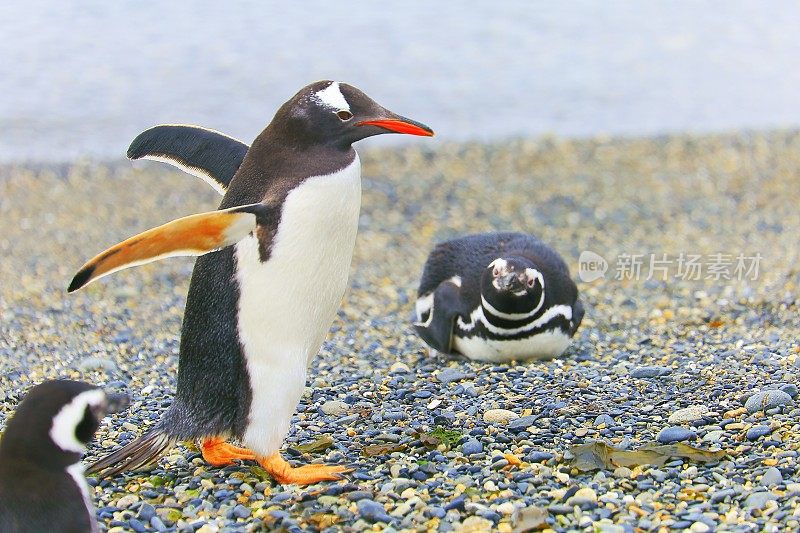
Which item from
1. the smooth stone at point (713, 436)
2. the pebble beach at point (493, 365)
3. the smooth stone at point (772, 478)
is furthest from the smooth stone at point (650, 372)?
the smooth stone at point (772, 478)

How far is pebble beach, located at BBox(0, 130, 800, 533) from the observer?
131 inches

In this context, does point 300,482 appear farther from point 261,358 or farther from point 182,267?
point 182,267

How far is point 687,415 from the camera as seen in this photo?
13.0 ft

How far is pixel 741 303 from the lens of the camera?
630 centimetres

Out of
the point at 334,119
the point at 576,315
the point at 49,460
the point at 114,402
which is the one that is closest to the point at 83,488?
the point at 49,460

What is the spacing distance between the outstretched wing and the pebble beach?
0.80 metres

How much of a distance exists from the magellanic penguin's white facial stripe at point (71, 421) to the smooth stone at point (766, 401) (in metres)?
2.40

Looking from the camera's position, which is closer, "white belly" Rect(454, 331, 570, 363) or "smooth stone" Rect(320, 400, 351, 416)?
"smooth stone" Rect(320, 400, 351, 416)

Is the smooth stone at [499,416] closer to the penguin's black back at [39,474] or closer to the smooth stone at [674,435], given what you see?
the smooth stone at [674,435]

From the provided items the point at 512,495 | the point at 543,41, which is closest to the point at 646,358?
the point at 512,495

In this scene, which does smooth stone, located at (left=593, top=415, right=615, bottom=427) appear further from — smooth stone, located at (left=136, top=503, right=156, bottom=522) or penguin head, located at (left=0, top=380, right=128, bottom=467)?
penguin head, located at (left=0, top=380, right=128, bottom=467)

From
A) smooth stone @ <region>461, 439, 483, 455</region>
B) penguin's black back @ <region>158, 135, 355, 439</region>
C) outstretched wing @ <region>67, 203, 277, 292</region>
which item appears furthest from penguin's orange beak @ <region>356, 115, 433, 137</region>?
smooth stone @ <region>461, 439, 483, 455</region>

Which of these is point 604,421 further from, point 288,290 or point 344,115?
point 344,115

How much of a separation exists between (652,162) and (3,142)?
25.0 ft
